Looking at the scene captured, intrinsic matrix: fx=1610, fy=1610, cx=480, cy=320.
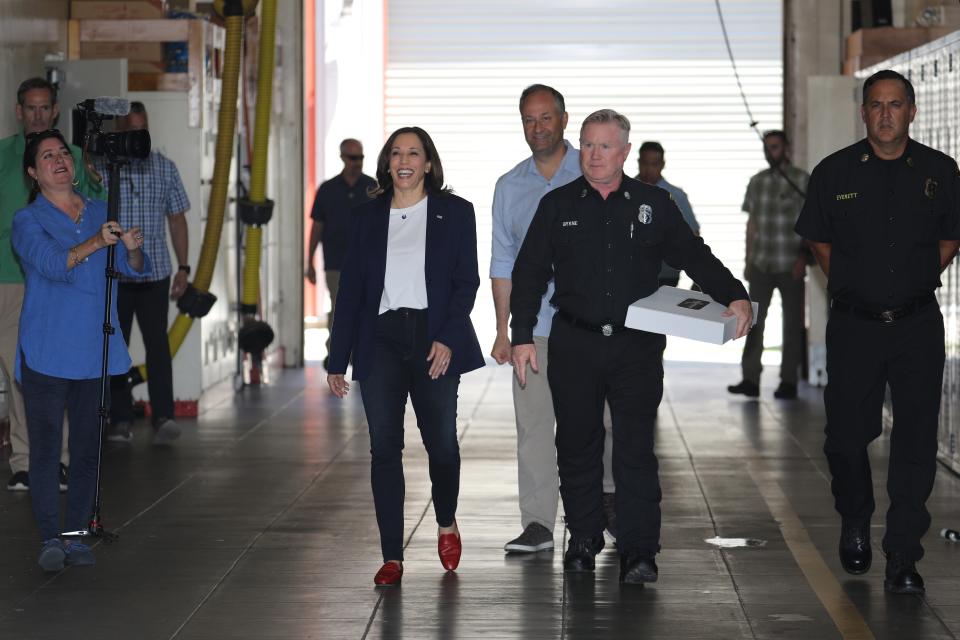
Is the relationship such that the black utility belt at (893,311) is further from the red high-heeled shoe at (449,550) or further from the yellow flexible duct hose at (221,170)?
the yellow flexible duct hose at (221,170)

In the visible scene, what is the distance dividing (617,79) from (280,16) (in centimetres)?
695

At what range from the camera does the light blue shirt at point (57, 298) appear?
6.43 meters

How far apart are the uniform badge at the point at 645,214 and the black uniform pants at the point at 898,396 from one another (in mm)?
824

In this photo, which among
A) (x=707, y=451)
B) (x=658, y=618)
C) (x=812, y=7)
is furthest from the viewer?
(x=812, y=7)

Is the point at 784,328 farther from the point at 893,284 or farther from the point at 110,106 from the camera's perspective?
the point at 110,106

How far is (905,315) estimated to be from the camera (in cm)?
600

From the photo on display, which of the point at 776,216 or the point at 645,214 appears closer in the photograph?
the point at 645,214

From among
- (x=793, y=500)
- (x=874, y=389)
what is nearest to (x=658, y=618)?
A: (x=874, y=389)

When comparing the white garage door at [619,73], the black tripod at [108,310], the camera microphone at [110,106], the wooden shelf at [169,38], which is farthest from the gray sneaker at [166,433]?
the white garage door at [619,73]

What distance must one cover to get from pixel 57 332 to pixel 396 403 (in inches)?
56.5

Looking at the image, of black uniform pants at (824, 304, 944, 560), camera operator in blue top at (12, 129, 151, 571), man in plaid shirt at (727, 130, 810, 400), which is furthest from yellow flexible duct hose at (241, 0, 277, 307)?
black uniform pants at (824, 304, 944, 560)

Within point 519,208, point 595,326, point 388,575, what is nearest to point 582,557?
point 388,575

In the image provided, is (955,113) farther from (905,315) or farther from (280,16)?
(280,16)

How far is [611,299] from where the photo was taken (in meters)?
6.03
